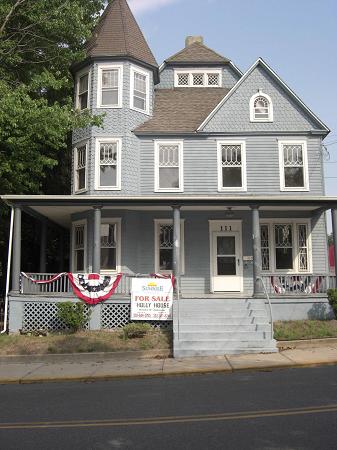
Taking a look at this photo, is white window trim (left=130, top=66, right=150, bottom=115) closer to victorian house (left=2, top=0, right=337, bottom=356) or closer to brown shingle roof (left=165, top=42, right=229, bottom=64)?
victorian house (left=2, top=0, right=337, bottom=356)

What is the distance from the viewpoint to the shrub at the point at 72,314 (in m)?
14.2

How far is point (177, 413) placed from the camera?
680cm

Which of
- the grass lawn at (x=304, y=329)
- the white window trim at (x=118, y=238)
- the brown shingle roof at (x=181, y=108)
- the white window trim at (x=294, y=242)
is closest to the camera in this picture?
the grass lawn at (x=304, y=329)

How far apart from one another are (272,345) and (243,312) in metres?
1.73

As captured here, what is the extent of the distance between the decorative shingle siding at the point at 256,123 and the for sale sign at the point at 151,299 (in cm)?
683

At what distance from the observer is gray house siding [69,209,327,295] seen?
1758 centimetres

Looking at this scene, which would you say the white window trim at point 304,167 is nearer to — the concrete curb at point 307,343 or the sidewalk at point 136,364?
the concrete curb at point 307,343

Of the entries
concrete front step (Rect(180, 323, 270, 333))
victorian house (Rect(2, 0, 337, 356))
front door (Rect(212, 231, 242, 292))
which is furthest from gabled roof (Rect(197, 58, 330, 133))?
concrete front step (Rect(180, 323, 270, 333))

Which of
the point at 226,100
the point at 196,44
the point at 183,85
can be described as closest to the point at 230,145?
the point at 226,100

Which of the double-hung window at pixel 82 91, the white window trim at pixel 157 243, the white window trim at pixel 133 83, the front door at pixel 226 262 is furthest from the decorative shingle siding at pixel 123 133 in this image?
the front door at pixel 226 262

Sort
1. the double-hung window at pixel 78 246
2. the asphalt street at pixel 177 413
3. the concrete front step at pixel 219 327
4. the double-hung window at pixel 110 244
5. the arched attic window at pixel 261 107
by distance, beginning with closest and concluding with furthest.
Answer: the asphalt street at pixel 177 413
the concrete front step at pixel 219 327
the double-hung window at pixel 110 244
the double-hung window at pixel 78 246
the arched attic window at pixel 261 107

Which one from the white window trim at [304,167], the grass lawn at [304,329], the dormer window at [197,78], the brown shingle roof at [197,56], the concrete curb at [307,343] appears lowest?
the concrete curb at [307,343]

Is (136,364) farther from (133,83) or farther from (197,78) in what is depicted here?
(197,78)

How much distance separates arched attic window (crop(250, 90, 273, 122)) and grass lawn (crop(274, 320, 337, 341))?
7.94 m
